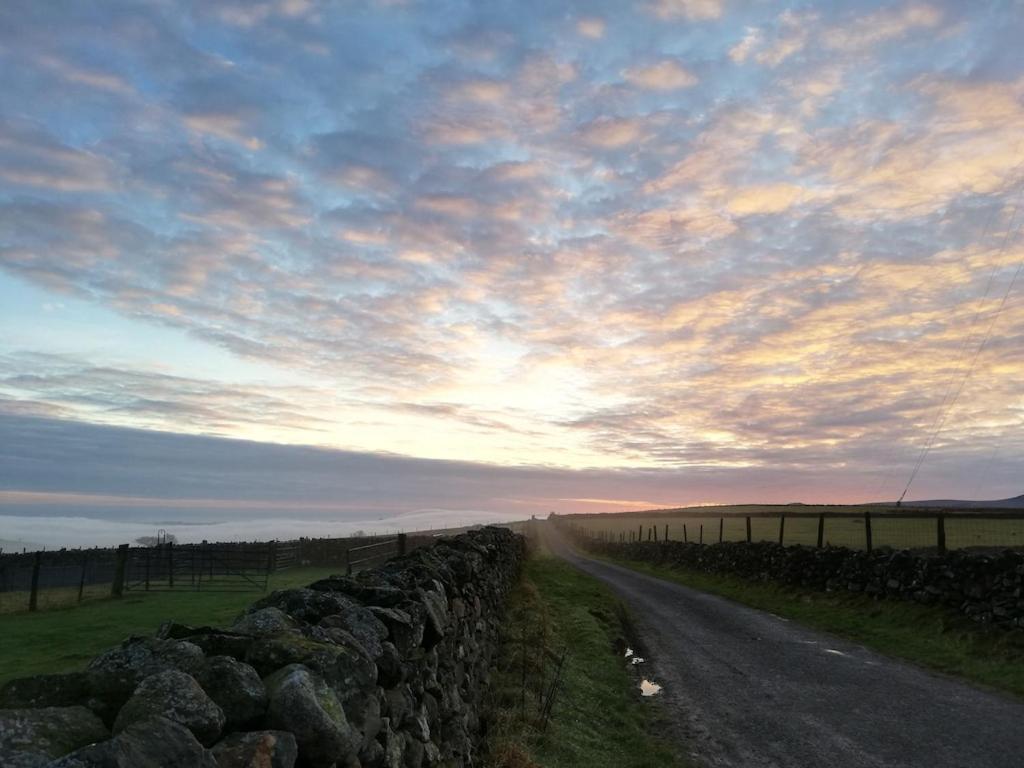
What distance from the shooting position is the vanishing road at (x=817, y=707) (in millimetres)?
9820

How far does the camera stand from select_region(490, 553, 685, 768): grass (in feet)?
31.3

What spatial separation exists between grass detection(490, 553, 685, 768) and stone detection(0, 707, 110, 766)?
→ 6.19 m

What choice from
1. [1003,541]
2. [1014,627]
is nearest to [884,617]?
[1014,627]

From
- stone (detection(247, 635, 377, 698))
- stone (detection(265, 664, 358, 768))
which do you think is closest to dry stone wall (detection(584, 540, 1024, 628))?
stone (detection(247, 635, 377, 698))

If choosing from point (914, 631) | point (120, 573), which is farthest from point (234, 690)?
point (120, 573)

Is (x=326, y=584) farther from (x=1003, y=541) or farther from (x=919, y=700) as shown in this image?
(x=1003, y=541)

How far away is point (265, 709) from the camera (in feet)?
11.0

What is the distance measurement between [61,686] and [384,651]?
96.7 inches

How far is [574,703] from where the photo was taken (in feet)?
39.6

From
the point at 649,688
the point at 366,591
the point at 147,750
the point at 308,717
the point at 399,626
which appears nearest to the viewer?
the point at 147,750

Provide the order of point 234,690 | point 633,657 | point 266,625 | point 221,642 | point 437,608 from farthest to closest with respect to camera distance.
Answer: point 633,657, point 437,608, point 266,625, point 221,642, point 234,690

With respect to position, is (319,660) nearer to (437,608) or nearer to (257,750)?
(257,750)

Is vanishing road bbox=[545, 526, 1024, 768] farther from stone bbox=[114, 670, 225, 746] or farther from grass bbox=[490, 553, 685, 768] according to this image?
stone bbox=[114, 670, 225, 746]

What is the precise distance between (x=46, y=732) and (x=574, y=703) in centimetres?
1083
